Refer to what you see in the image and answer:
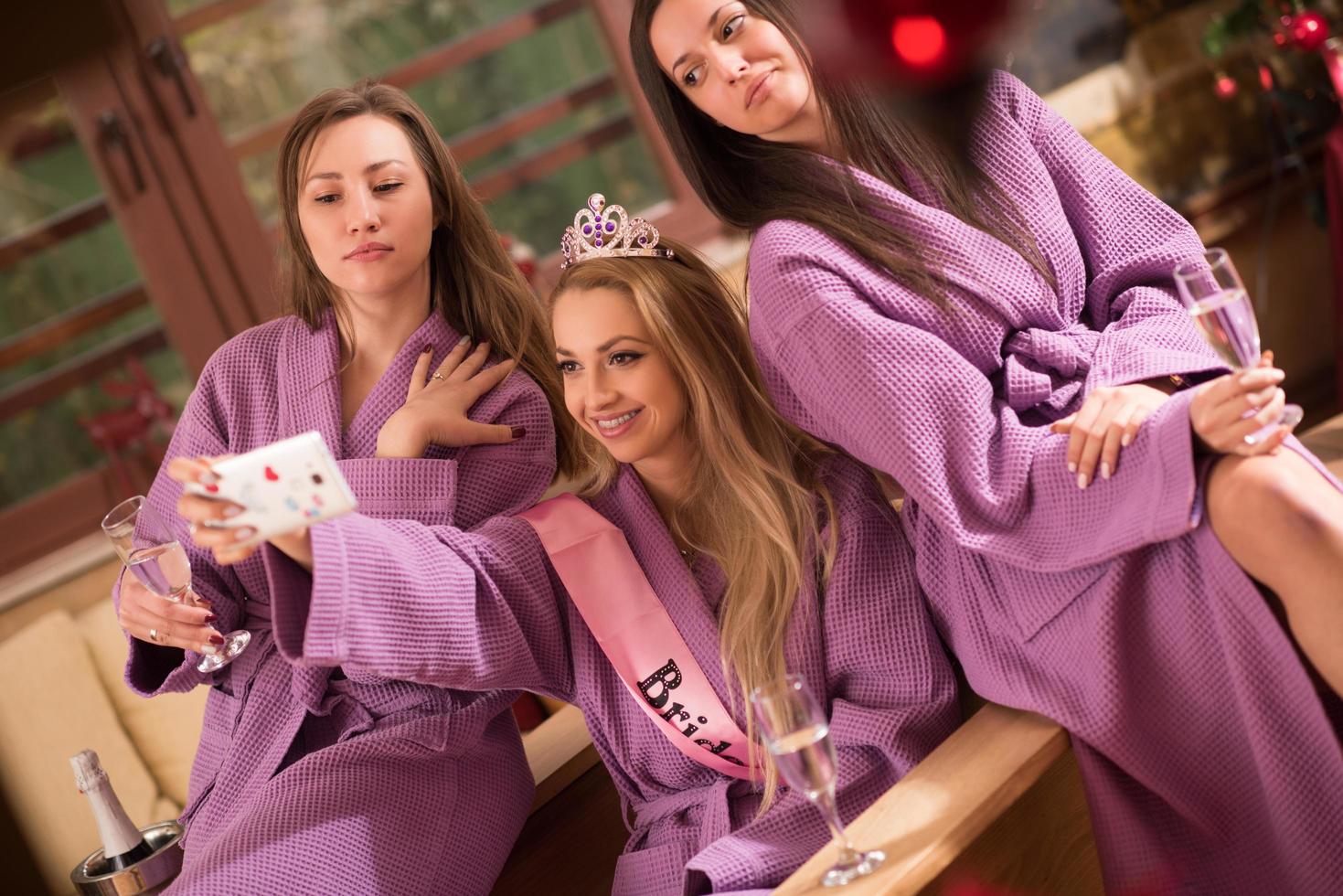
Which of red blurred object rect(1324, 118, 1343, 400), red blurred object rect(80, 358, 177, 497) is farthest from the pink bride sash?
red blurred object rect(1324, 118, 1343, 400)

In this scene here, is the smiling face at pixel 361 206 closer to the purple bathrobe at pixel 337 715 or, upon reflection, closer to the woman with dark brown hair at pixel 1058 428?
the purple bathrobe at pixel 337 715

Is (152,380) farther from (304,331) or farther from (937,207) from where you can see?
(937,207)

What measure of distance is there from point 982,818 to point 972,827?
0.8 inches

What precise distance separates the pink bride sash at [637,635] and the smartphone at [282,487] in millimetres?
511

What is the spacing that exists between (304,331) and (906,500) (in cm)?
87

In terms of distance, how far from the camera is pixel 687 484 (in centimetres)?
160

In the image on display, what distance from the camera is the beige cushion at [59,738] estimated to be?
2.31 meters

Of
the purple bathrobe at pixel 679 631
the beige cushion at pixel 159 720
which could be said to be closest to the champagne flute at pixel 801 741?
the purple bathrobe at pixel 679 631

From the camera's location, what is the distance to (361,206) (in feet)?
5.35

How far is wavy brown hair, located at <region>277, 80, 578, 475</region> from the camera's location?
5.76 feet

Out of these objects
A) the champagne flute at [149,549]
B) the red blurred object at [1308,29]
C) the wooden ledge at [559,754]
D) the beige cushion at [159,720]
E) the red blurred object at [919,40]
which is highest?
the red blurred object at [919,40]

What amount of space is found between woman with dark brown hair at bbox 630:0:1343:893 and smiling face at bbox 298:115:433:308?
0.36 m

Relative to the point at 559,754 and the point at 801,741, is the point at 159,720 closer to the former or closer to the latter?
the point at 559,754

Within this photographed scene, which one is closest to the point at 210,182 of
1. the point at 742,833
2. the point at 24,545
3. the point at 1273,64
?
the point at 24,545
